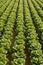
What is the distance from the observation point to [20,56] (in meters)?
13.8

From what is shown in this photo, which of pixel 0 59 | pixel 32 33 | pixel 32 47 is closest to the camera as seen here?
pixel 0 59

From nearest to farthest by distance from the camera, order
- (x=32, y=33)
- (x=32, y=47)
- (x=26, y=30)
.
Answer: (x=32, y=47)
(x=32, y=33)
(x=26, y=30)

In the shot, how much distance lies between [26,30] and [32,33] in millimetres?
1813

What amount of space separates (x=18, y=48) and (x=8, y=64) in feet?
4.61

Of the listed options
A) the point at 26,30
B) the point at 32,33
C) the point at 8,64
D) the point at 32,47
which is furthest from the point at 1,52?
the point at 26,30

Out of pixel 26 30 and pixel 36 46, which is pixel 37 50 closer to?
pixel 36 46

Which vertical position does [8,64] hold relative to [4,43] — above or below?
below

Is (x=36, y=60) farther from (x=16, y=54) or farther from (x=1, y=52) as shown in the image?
(x=1, y=52)

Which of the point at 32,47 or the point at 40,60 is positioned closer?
the point at 40,60

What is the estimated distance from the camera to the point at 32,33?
18.1m

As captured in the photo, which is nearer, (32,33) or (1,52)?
(1,52)

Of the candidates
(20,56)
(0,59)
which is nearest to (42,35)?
(20,56)

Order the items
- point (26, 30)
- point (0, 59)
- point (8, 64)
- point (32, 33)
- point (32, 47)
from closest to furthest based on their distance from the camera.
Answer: point (0, 59), point (8, 64), point (32, 47), point (32, 33), point (26, 30)

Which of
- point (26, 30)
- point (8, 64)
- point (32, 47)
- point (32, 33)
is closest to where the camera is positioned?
point (8, 64)
